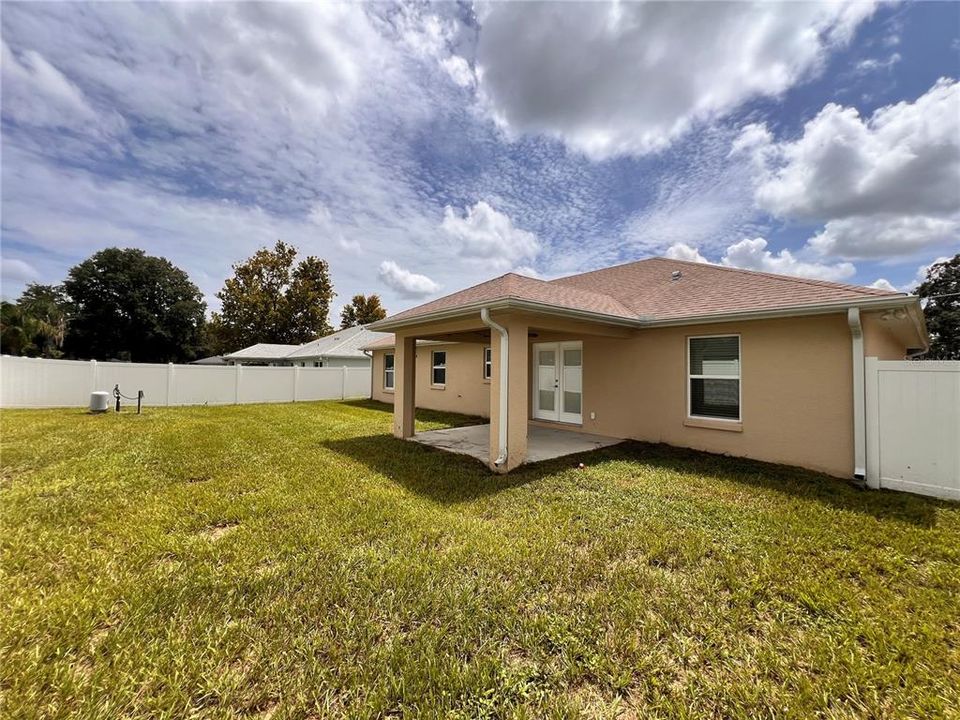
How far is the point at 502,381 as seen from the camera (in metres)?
6.70

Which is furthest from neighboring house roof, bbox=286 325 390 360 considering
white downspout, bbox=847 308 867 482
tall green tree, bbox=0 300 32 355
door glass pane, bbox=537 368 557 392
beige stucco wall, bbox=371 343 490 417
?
white downspout, bbox=847 308 867 482

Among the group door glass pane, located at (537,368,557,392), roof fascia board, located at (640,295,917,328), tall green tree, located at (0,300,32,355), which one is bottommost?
door glass pane, located at (537,368,557,392)

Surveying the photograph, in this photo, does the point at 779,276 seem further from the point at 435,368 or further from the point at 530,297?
the point at 435,368

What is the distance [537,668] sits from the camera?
8.02 ft

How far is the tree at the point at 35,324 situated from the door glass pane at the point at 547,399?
3323cm

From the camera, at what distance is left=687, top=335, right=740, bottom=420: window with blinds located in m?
7.73

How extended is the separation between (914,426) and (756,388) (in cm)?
206

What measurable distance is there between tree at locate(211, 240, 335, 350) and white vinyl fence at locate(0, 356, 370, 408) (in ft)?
66.9

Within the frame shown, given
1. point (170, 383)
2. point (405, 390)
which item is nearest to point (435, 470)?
point (405, 390)

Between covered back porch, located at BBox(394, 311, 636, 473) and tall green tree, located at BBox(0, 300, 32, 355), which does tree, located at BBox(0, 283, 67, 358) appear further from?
covered back porch, located at BBox(394, 311, 636, 473)

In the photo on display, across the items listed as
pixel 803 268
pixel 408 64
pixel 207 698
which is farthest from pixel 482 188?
pixel 803 268

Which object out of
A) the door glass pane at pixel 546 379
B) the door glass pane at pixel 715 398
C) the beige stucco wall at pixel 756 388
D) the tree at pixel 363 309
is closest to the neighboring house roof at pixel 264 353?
the tree at pixel 363 309

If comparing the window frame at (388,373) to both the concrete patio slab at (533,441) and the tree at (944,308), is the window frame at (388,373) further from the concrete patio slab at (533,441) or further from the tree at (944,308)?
the tree at (944,308)

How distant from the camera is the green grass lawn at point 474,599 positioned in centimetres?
225
